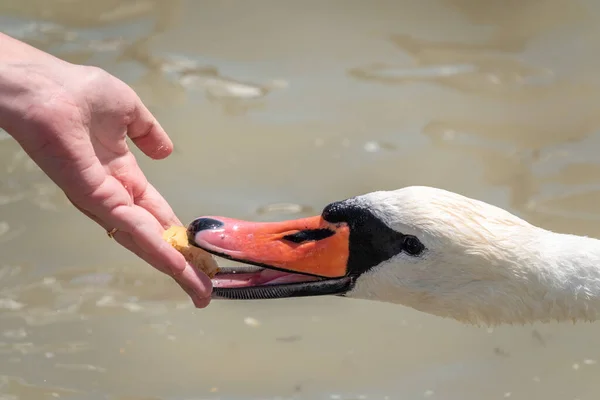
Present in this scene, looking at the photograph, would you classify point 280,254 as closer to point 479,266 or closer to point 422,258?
point 422,258

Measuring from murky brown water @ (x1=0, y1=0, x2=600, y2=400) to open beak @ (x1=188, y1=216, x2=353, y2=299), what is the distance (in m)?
1.11

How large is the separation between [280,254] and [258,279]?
0.62ft

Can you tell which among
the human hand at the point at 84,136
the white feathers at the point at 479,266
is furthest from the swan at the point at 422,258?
the human hand at the point at 84,136

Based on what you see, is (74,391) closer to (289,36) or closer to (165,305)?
(165,305)

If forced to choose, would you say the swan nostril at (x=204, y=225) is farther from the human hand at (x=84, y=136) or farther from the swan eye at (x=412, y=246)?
the swan eye at (x=412, y=246)

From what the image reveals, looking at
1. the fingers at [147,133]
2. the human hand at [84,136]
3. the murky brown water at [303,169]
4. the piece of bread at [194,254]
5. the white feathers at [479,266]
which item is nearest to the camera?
the human hand at [84,136]

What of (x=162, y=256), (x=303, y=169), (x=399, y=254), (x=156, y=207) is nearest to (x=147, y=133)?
(x=156, y=207)

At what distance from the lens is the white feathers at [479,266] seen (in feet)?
11.2

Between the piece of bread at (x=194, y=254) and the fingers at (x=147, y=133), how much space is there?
0.46m

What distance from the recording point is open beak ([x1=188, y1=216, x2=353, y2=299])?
3.45 m

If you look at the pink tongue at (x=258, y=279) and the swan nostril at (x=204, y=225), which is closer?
the swan nostril at (x=204, y=225)

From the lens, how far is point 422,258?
349 cm

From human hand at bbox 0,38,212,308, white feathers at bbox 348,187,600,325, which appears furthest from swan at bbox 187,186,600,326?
human hand at bbox 0,38,212,308

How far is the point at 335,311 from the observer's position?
4984 millimetres
